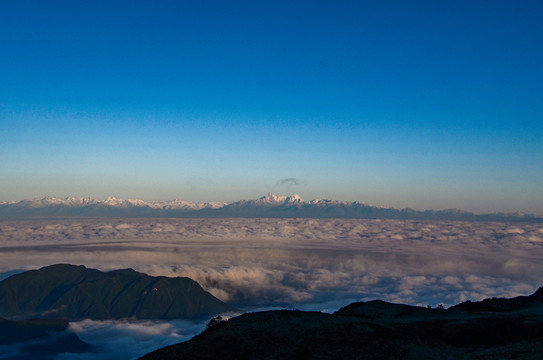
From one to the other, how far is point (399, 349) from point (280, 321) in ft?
57.5

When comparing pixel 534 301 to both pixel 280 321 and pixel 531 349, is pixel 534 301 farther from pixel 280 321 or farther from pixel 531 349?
pixel 280 321

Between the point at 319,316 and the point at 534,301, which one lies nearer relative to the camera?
the point at 319,316

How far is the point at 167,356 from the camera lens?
147ft

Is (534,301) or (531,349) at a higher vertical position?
(531,349)

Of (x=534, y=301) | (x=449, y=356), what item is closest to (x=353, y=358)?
(x=449, y=356)

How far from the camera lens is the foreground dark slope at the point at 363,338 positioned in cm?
4559

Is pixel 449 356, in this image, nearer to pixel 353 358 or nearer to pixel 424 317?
pixel 353 358

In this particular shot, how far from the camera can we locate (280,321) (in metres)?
57.7

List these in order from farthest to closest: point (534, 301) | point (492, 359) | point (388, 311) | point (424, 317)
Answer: point (534, 301)
point (388, 311)
point (424, 317)
point (492, 359)

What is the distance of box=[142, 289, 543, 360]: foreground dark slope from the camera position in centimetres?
4559

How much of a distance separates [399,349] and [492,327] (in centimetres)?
2252

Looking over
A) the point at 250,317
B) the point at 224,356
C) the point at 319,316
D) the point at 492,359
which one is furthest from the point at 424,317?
the point at 224,356

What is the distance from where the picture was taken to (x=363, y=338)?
5062cm

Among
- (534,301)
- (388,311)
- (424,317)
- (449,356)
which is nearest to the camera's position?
(449,356)
